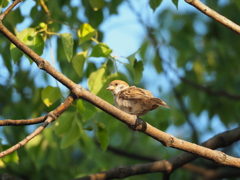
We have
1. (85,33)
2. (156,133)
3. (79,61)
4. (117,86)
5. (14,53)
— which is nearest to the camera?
(156,133)

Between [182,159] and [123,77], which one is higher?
[123,77]

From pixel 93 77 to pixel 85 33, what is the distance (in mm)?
492

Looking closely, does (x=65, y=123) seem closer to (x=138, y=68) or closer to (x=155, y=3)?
(x=138, y=68)

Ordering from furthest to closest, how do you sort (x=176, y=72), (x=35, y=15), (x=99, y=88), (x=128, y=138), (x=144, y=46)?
(x=128, y=138)
(x=144, y=46)
(x=176, y=72)
(x=35, y=15)
(x=99, y=88)

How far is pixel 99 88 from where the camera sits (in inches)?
151

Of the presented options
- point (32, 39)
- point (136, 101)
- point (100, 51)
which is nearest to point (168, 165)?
point (136, 101)

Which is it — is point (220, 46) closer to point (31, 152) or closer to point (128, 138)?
point (128, 138)

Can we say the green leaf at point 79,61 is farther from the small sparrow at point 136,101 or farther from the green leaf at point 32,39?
the small sparrow at point 136,101

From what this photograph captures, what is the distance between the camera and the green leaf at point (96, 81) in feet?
12.6

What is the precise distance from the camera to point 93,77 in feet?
12.8

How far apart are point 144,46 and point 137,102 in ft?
10.8

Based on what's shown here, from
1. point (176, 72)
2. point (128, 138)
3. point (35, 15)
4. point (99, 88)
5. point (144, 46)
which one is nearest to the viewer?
point (99, 88)

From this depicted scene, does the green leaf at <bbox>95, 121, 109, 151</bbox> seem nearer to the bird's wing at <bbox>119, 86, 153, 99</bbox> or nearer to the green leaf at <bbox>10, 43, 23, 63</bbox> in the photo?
the bird's wing at <bbox>119, 86, 153, 99</bbox>

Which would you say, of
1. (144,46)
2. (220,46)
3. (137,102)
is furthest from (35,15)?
(220,46)
